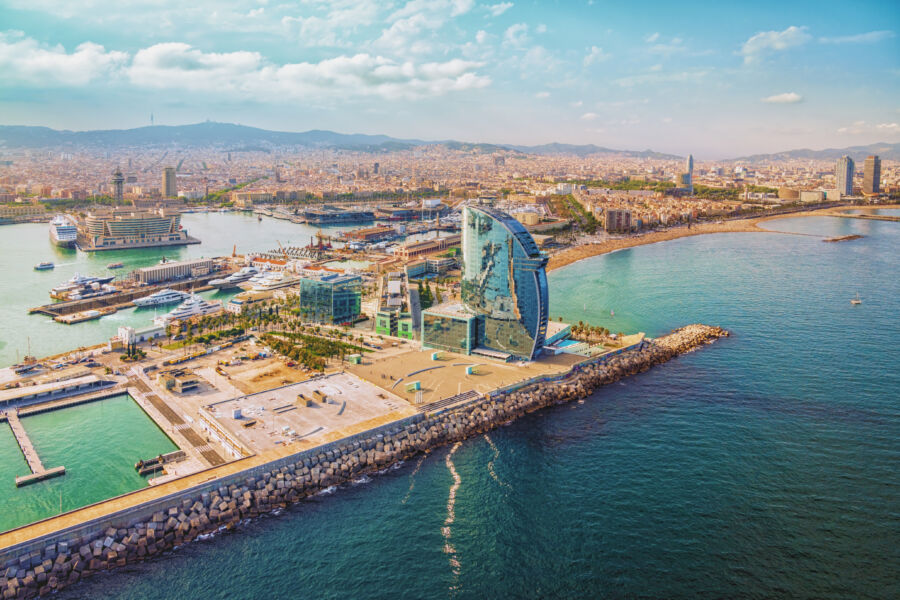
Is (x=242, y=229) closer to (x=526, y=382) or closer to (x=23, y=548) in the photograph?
(x=526, y=382)

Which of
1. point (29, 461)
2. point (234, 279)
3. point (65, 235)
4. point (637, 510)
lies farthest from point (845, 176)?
point (29, 461)

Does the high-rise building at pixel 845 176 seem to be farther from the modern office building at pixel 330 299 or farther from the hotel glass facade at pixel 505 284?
the hotel glass facade at pixel 505 284

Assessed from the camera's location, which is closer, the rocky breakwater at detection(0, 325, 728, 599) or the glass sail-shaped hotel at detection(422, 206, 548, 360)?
the rocky breakwater at detection(0, 325, 728, 599)

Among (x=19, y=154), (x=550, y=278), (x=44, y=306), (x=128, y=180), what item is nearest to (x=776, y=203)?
(x=550, y=278)

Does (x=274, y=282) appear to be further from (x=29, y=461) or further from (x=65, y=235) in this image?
(x=65, y=235)

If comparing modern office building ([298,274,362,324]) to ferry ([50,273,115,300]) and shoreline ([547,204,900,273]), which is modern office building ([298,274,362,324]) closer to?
ferry ([50,273,115,300])

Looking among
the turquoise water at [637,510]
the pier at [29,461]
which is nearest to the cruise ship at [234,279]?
the pier at [29,461]

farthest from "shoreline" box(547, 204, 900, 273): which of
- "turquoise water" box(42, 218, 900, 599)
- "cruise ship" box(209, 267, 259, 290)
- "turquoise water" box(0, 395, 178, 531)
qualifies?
"turquoise water" box(0, 395, 178, 531)
